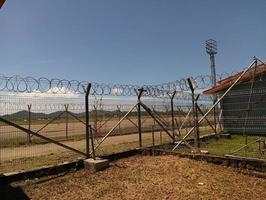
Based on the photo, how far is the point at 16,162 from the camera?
41.3 ft

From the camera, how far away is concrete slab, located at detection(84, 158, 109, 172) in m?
10.7

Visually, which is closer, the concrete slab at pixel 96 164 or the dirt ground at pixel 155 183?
the dirt ground at pixel 155 183

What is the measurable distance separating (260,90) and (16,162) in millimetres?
12091

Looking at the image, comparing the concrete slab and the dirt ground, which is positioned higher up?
the concrete slab

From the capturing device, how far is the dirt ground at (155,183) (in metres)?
7.91

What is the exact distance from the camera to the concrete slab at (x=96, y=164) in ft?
35.0

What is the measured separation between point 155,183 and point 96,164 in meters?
2.47

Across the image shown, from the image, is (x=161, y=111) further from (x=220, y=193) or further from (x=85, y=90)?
(x=220, y=193)

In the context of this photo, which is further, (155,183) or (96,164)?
(96,164)

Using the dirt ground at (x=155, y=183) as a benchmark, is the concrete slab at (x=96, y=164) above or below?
above

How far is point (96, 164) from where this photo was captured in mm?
10680

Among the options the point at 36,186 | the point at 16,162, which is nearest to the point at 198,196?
the point at 36,186

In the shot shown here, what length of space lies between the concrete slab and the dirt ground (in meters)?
0.18

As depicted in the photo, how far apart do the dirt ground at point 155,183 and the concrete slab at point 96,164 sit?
0.60 feet
